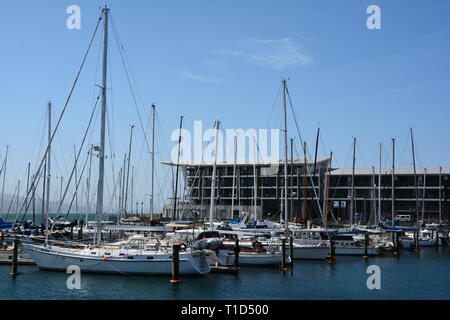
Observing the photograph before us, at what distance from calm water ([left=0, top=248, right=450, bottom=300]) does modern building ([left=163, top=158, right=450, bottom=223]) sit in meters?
56.7

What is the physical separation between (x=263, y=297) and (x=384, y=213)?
81.0 m

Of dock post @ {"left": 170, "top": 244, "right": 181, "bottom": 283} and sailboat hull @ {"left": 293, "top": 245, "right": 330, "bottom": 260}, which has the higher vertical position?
→ dock post @ {"left": 170, "top": 244, "right": 181, "bottom": 283}

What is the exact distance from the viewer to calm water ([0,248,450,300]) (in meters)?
32.7

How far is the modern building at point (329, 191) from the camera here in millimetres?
105125

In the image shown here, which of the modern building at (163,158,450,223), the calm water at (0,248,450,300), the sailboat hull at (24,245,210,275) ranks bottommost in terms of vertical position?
the calm water at (0,248,450,300)

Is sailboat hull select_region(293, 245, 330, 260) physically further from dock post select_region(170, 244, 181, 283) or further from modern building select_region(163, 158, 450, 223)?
modern building select_region(163, 158, 450, 223)

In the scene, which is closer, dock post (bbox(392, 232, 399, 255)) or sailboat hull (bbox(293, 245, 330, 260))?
sailboat hull (bbox(293, 245, 330, 260))

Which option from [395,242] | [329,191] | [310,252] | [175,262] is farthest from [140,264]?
[329,191]

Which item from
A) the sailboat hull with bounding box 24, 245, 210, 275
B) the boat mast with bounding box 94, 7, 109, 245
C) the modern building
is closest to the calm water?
the sailboat hull with bounding box 24, 245, 210, 275

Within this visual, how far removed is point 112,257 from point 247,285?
10377 millimetres

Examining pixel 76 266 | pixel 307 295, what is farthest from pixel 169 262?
pixel 307 295

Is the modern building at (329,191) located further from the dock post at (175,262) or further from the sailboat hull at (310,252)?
the dock post at (175,262)

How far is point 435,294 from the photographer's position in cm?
3550
